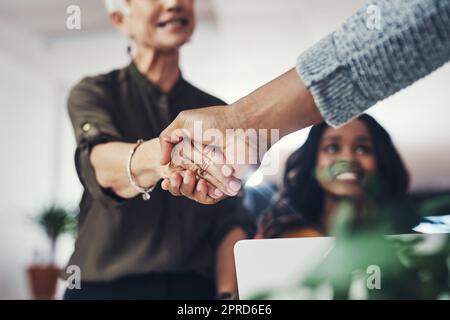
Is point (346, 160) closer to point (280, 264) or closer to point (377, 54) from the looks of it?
Result: point (280, 264)

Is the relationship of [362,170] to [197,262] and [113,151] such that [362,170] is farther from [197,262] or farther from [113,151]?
[113,151]

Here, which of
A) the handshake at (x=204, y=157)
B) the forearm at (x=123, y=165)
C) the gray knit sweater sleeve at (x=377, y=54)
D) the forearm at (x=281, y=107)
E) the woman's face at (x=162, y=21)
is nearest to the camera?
the gray knit sweater sleeve at (x=377, y=54)

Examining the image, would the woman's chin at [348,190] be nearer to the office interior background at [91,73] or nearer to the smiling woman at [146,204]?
the office interior background at [91,73]

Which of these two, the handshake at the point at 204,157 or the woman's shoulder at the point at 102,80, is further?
the woman's shoulder at the point at 102,80

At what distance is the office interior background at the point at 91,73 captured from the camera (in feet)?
5.44

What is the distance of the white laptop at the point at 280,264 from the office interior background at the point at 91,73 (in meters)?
0.20

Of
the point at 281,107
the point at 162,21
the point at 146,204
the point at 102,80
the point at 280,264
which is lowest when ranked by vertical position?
the point at 280,264

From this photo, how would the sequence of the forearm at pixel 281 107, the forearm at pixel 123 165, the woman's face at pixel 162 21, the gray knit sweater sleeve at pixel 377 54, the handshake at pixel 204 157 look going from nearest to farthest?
the gray knit sweater sleeve at pixel 377 54 < the forearm at pixel 281 107 < the handshake at pixel 204 157 < the forearm at pixel 123 165 < the woman's face at pixel 162 21

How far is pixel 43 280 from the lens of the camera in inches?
67.3

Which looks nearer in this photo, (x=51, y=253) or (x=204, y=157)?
(x=204, y=157)

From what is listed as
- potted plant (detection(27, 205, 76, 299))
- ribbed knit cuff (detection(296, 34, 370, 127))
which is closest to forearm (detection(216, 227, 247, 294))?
potted plant (detection(27, 205, 76, 299))

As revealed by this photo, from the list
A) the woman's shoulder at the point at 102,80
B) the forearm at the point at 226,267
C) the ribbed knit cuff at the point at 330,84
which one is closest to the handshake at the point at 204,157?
the forearm at the point at 226,267

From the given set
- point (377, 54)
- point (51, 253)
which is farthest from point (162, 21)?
point (377, 54)

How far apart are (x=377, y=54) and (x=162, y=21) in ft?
3.12
